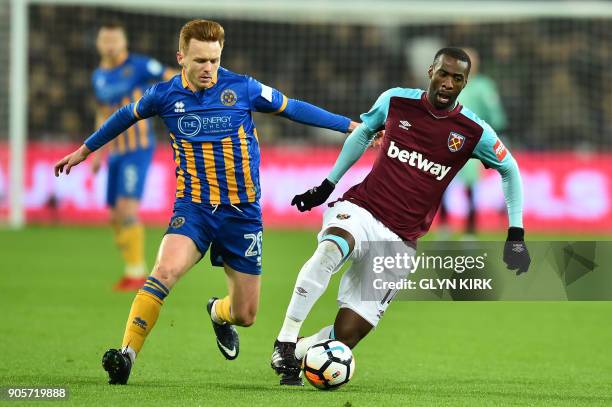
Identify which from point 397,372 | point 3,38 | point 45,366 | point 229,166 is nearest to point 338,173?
point 229,166

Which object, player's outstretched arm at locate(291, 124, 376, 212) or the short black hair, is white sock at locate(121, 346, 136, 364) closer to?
player's outstretched arm at locate(291, 124, 376, 212)

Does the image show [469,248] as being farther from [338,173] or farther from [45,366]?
[45,366]

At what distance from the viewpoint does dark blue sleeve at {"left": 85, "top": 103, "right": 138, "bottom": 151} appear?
20.5ft

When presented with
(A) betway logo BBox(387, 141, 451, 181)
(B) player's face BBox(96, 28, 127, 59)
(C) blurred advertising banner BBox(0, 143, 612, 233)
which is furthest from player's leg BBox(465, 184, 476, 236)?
(A) betway logo BBox(387, 141, 451, 181)

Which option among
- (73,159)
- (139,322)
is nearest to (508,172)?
(139,322)

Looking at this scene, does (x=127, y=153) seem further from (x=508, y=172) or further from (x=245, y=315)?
(x=508, y=172)

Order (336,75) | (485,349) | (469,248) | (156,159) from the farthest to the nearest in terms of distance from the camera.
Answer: (336,75)
(156,159)
(485,349)
(469,248)

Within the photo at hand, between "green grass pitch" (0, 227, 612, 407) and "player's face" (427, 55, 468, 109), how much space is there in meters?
1.51

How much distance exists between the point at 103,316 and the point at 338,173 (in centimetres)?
317

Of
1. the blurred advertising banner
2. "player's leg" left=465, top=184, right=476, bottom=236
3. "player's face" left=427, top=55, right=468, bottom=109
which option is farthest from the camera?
the blurred advertising banner

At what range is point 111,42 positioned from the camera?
35.6 feet

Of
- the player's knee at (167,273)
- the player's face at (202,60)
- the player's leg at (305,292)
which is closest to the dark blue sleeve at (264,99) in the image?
the player's face at (202,60)

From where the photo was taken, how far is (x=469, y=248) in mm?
6223

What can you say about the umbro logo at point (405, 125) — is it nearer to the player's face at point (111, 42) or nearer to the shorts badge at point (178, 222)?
the shorts badge at point (178, 222)
